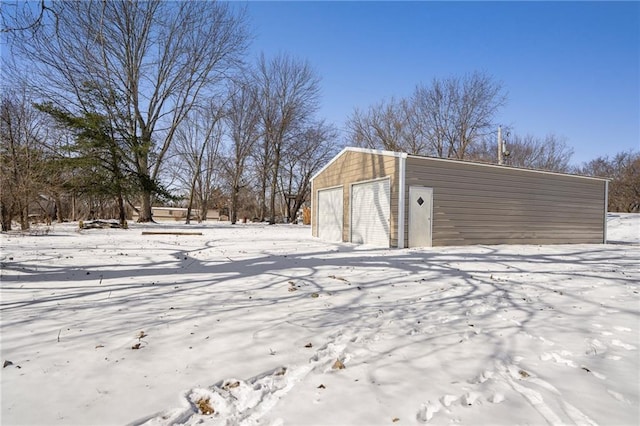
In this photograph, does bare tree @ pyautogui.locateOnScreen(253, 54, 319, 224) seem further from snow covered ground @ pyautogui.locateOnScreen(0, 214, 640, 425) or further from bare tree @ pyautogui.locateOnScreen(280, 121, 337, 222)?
snow covered ground @ pyautogui.locateOnScreen(0, 214, 640, 425)

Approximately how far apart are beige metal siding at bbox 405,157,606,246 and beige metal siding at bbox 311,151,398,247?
0.56 metres

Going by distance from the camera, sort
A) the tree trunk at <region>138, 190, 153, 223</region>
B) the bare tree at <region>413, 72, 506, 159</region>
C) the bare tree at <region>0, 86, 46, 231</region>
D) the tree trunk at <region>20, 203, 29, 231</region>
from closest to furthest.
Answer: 1. the bare tree at <region>0, 86, 46, 231</region>
2. the tree trunk at <region>20, 203, 29, 231</region>
3. the tree trunk at <region>138, 190, 153, 223</region>
4. the bare tree at <region>413, 72, 506, 159</region>

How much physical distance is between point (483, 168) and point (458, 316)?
26.0 feet

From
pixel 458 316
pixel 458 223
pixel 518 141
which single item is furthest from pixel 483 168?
pixel 518 141

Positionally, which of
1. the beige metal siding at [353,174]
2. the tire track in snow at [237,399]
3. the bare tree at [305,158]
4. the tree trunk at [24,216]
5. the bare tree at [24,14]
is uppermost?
the bare tree at [305,158]

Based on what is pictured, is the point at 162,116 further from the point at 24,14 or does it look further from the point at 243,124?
the point at 24,14

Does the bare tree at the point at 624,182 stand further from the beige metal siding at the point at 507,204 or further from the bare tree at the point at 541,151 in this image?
the beige metal siding at the point at 507,204

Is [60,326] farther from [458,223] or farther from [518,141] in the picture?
[518,141]

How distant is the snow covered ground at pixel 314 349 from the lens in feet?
5.82

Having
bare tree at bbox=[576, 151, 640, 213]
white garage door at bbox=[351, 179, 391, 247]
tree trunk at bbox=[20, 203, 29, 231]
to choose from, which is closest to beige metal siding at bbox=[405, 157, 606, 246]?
white garage door at bbox=[351, 179, 391, 247]

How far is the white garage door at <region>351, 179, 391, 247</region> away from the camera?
959 centimetres

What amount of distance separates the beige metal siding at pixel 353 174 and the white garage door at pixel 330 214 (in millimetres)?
223

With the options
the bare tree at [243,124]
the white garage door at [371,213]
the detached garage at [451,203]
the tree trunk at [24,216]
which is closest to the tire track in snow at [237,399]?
the detached garage at [451,203]

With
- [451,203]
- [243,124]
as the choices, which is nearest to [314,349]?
[451,203]
